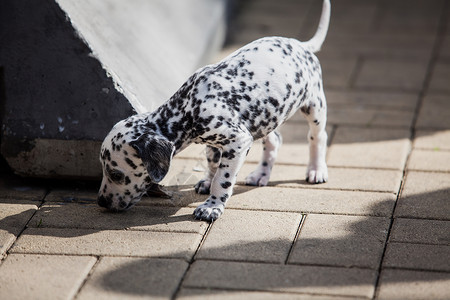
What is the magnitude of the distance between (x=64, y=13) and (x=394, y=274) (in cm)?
317

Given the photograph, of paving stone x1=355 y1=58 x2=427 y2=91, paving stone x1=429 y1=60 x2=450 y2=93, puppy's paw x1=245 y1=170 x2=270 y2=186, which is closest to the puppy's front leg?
puppy's paw x1=245 y1=170 x2=270 y2=186

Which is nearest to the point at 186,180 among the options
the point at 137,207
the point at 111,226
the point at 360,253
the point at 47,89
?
the point at 137,207

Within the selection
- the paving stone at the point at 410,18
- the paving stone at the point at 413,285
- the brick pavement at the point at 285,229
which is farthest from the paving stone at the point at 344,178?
the paving stone at the point at 410,18

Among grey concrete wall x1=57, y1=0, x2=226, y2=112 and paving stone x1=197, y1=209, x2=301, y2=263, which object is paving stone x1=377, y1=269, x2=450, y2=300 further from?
grey concrete wall x1=57, y1=0, x2=226, y2=112

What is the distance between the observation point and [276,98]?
503 cm

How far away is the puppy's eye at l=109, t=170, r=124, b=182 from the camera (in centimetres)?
482

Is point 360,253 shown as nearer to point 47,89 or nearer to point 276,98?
point 276,98

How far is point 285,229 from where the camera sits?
4.86 meters

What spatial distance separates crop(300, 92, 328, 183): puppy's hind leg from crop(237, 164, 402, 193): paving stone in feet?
0.26

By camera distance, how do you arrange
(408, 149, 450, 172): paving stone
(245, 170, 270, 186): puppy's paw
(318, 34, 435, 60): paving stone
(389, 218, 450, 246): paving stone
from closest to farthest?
(389, 218, 450, 246): paving stone → (245, 170, 270, 186): puppy's paw → (408, 149, 450, 172): paving stone → (318, 34, 435, 60): paving stone

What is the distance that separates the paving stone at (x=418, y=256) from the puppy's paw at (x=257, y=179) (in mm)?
1342

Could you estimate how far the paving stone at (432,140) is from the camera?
20.5ft

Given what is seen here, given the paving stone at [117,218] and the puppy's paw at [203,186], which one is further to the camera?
the puppy's paw at [203,186]

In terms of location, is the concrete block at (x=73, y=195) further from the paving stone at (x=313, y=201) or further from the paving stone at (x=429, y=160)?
the paving stone at (x=429, y=160)
